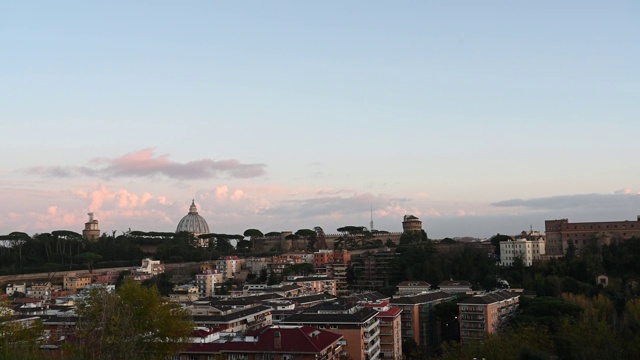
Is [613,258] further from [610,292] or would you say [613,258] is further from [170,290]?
[170,290]

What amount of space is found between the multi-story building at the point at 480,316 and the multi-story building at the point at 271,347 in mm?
10489

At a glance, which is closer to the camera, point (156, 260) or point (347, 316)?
point (347, 316)

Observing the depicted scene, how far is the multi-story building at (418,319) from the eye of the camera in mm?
27875

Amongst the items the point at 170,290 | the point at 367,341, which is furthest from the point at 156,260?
the point at 367,341

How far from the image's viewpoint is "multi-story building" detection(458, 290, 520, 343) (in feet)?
87.4

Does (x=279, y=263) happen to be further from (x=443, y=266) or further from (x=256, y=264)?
(x=443, y=266)

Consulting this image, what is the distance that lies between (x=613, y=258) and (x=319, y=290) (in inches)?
676

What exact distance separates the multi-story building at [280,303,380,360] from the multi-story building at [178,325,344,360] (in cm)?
266

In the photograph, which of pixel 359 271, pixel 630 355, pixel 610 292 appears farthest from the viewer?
pixel 359 271

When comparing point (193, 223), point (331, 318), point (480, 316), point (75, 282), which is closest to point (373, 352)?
point (331, 318)

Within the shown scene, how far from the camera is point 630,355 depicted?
54.3ft

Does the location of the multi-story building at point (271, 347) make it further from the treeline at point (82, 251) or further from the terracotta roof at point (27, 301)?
the treeline at point (82, 251)

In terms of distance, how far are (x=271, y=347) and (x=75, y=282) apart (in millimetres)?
29869

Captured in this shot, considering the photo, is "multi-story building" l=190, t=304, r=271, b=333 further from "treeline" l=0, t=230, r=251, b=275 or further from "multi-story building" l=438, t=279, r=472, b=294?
"treeline" l=0, t=230, r=251, b=275
